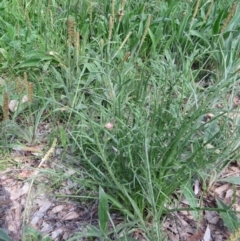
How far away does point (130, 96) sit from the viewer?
2.14 metres

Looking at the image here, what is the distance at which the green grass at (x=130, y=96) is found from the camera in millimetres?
1667

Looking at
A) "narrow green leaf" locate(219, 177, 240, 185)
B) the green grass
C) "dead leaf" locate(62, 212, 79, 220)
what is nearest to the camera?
the green grass

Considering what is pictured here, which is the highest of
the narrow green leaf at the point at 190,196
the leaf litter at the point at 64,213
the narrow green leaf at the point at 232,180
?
the narrow green leaf at the point at 190,196

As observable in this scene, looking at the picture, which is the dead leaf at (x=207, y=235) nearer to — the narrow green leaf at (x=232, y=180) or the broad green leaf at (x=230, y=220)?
the broad green leaf at (x=230, y=220)

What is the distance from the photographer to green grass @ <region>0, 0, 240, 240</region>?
65.6 inches

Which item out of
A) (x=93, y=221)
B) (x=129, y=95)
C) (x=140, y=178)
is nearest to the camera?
(x=140, y=178)

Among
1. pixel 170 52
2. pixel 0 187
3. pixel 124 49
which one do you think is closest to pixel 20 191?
pixel 0 187

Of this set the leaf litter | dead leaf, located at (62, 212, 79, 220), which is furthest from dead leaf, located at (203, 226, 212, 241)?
dead leaf, located at (62, 212, 79, 220)

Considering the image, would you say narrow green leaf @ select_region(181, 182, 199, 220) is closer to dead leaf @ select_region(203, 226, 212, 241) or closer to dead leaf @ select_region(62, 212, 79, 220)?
dead leaf @ select_region(203, 226, 212, 241)

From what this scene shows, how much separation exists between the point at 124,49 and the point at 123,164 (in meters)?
0.99

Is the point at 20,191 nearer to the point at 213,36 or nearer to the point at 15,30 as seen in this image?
the point at 15,30

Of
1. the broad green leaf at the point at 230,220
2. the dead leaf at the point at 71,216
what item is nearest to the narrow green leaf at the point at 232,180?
the broad green leaf at the point at 230,220

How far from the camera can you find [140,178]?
5.44 feet

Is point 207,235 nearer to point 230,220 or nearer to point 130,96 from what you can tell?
point 230,220
